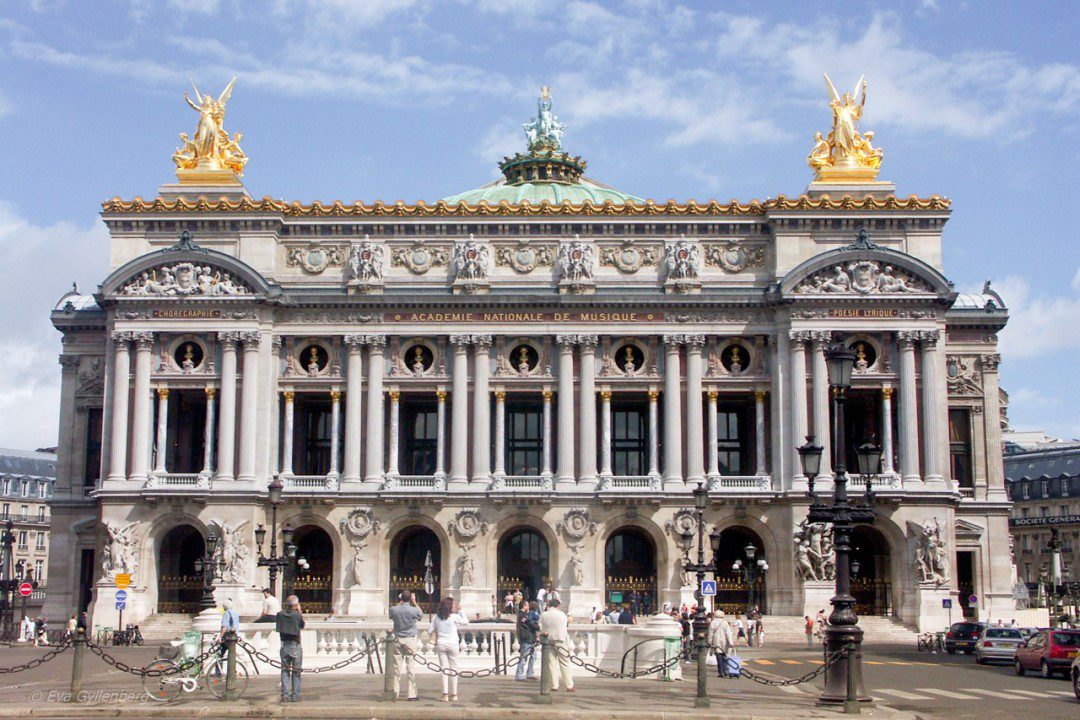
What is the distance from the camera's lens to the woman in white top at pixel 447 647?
1337 inches

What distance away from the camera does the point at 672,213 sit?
7269 cm

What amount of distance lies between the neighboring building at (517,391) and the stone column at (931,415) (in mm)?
151

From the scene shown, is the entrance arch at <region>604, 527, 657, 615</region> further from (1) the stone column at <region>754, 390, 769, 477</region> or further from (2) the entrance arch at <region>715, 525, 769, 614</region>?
(1) the stone column at <region>754, 390, 769, 477</region>

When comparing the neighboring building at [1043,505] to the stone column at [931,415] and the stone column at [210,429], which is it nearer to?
the stone column at [931,415]

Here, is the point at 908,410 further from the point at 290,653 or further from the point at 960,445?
the point at 290,653

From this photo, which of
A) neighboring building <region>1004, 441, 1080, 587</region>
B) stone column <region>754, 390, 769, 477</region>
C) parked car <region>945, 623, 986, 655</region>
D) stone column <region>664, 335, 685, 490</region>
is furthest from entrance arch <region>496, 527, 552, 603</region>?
neighboring building <region>1004, 441, 1080, 587</region>

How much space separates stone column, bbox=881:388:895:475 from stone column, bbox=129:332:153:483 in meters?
35.3

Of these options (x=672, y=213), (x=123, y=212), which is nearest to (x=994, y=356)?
(x=672, y=213)

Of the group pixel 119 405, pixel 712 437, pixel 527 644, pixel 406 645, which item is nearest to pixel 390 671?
pixel 406 645

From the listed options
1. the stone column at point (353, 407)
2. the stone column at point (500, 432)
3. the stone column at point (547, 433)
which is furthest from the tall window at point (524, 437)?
the stone column at point (353, 407)

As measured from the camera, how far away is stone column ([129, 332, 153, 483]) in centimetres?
7019

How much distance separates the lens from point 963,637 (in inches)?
2406

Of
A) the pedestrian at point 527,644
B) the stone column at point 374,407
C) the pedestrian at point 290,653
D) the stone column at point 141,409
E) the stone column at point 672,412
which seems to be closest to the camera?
the pedestrian at point 290,653

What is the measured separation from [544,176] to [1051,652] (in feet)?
A: 169
